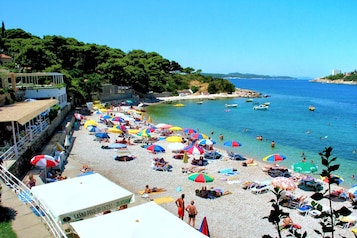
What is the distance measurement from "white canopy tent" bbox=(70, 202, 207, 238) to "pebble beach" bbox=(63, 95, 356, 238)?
320cm

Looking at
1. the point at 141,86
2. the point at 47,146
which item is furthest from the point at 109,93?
the point at 47,146

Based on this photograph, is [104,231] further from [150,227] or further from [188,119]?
[188,119]

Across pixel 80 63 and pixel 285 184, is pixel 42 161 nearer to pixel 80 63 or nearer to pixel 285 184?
pixel 285 184

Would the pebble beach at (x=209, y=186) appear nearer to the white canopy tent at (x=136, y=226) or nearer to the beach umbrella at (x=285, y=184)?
the beach umbrella at (x=285, y=184)

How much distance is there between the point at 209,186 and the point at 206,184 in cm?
34

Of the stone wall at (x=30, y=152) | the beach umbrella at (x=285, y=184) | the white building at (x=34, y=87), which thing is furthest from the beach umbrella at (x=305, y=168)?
the white building at (x=34, y=87)

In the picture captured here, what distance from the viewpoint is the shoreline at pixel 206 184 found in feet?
42.2

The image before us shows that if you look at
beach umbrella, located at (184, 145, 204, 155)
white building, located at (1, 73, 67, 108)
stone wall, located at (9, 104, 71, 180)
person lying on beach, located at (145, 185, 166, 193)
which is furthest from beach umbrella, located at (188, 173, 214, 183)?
white building, located at (1, 73, 67, 108)

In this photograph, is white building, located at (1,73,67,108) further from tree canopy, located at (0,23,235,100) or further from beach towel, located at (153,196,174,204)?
beach towel, located at (153,196,174,204)

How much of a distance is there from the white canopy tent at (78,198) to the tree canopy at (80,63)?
3358 cm

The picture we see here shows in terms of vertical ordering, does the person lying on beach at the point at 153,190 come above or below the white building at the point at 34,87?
below

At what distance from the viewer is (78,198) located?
959cm

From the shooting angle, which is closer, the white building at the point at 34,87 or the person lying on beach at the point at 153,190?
the person lying on beach at the point at 153,190

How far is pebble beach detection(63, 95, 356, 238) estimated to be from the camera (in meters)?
12.7
